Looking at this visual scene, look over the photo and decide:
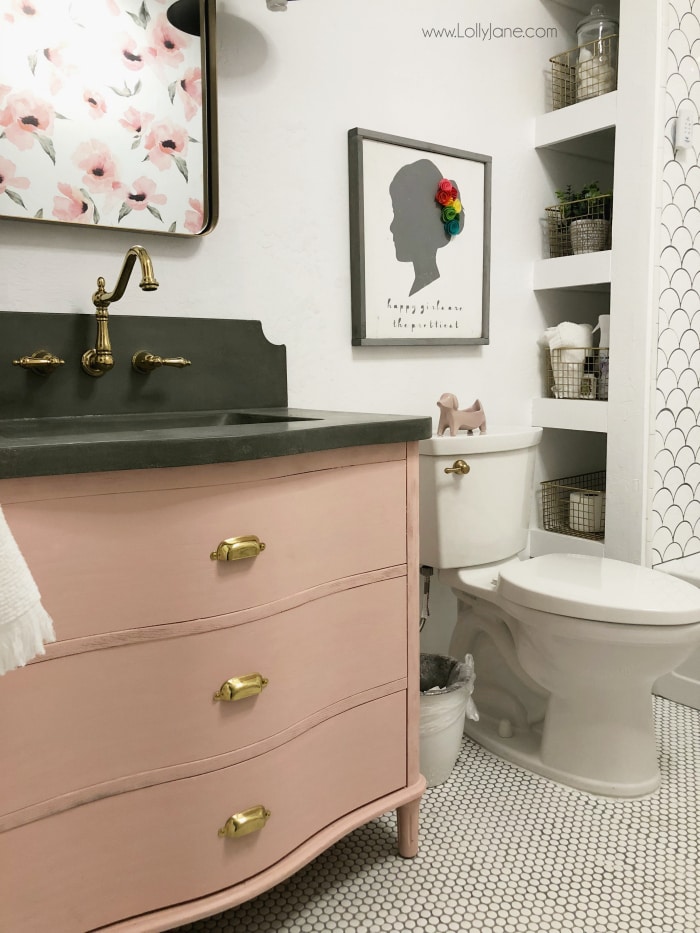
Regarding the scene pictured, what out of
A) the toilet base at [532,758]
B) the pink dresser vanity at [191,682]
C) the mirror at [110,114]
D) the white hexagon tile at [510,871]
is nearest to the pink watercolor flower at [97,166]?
the mirror at [110,114]

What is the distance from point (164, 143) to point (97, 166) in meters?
0.15

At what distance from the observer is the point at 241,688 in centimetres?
110

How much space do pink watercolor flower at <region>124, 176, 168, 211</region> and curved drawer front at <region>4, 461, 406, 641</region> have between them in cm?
71

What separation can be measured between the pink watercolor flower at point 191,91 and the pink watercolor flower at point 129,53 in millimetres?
86

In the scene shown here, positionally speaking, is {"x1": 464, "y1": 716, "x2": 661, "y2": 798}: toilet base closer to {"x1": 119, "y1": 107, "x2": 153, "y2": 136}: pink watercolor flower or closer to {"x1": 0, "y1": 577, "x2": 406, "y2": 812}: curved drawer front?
{"x1": 0, "y1": 577, "x2": 406, "y2": 812}: curved drawer front

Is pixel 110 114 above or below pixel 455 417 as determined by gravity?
above

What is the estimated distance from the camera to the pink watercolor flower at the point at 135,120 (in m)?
1.45

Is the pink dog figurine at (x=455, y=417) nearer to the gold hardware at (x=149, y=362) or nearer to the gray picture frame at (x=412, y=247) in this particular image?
the gray picture frame at (x=412, y=247)

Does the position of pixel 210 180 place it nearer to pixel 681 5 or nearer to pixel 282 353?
pixel 282 353

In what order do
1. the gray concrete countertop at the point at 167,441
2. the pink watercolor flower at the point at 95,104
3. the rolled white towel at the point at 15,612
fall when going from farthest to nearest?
the pink watercolor flower at the point at 95,104, the gray concrete countertop at the point at 167,441, the rolled white towel at the point at 15,612

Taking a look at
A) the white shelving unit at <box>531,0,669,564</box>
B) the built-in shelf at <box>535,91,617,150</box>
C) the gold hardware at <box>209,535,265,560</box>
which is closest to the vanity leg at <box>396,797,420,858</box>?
the gold hardware at <box>209,535,265,560</box>

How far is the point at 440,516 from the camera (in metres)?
1.78

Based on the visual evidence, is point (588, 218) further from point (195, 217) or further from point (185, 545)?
point (185, 545)

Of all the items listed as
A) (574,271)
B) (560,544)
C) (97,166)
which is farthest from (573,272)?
(97,166)
